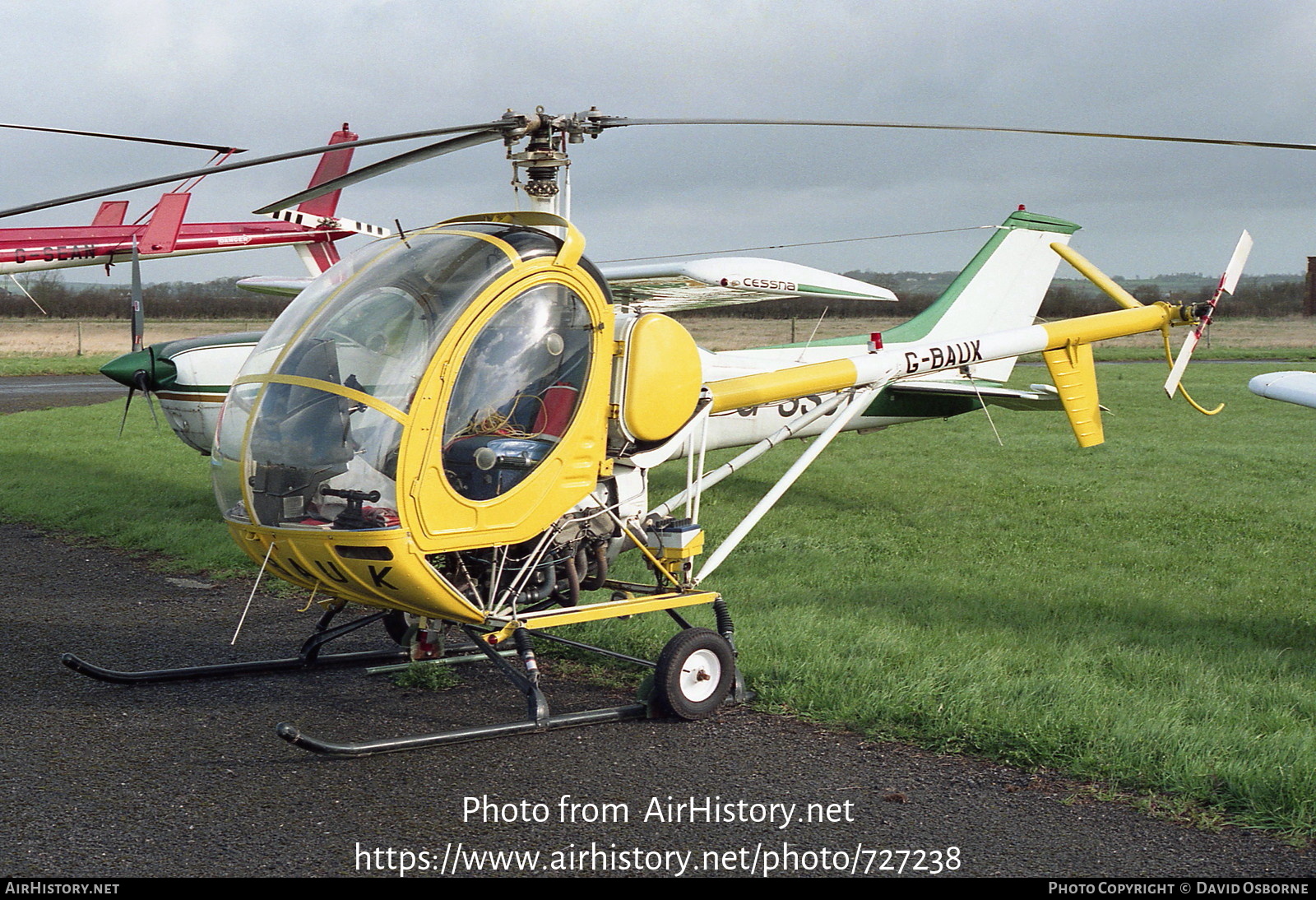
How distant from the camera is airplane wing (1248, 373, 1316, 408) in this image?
20.5ft

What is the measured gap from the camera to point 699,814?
14.0 ft

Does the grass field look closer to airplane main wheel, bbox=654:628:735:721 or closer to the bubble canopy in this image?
airplane main wheel, bbox=654:628:735:721

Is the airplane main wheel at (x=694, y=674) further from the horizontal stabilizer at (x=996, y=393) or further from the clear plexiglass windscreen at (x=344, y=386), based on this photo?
the horizontal stabilizer at (x=996, y=393)

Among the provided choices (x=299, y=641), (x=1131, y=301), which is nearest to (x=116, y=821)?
(x=299, y=641)

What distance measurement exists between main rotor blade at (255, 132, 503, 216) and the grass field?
296 centimetres

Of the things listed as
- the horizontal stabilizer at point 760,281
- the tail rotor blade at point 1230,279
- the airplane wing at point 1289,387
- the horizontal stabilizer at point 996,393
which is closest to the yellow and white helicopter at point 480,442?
the horizontal stabilizer at point 760,281

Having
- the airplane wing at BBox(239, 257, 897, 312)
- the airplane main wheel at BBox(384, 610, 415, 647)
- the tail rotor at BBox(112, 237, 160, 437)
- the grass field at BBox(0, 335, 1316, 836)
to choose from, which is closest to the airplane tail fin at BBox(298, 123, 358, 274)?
the grass field at BBox(0, 335, 1316, 836)

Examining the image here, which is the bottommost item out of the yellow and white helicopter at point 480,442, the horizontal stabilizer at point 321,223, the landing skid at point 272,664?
the landing skid at point 272,664

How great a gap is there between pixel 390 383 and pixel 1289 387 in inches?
201

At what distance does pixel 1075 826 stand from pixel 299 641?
4.62 meters

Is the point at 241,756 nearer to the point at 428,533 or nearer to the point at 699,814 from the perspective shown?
the point at 428,533

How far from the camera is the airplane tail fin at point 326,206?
15.5 meters

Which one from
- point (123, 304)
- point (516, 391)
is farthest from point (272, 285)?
point (123, 304)

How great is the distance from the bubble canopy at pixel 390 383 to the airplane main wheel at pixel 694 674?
3.72 feet
